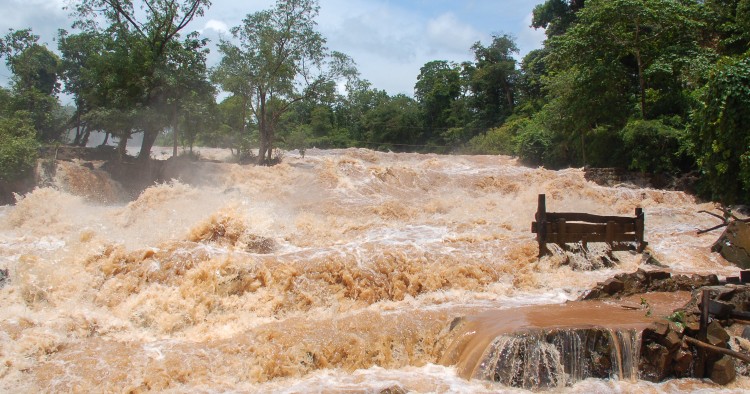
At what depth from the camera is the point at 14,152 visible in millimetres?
16125

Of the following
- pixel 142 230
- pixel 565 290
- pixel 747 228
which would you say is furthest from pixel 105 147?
pixel 747 228

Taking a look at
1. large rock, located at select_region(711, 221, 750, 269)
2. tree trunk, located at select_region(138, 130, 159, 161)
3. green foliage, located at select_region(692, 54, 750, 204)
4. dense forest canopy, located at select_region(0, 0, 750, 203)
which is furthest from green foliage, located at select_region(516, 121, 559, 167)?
tree trunk, located at select_region(138, 130, 159, 161)

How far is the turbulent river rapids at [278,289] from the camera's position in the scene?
20.9 feet

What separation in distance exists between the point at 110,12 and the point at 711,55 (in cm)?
2133

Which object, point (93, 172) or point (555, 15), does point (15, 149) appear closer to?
point (93, 172)

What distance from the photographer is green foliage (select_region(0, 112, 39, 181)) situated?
628 inches

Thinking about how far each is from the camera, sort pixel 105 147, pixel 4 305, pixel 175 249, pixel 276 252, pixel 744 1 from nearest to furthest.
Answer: pixel 4 305 → pixel 175 249 → pixel 276 252 → pixel 744 1 → pixel 105 147

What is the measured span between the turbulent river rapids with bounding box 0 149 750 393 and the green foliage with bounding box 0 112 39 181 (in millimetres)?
2360

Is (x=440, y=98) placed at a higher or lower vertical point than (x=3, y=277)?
higher

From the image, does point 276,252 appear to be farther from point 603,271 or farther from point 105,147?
point 105,147

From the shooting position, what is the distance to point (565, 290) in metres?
9.30

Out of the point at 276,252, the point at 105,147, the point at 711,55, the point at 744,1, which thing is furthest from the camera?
the point at 105,147

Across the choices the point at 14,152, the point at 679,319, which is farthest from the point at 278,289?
the point at 14,152

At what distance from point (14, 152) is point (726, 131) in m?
20.0
